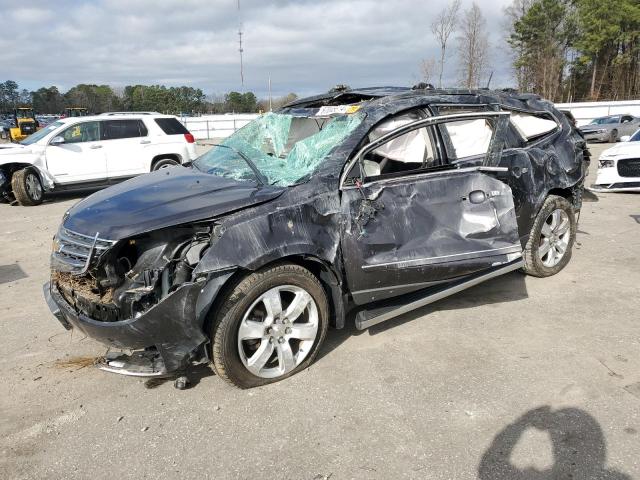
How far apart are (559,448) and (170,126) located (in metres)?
11.2

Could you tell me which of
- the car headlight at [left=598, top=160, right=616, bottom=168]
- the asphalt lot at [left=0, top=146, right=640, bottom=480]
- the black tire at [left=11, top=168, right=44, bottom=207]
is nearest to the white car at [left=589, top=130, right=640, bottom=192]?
the car headlight at [left=598, top=160, right=616, bottom=168]

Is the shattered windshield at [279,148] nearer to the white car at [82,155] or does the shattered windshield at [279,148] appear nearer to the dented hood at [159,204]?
the dented hood at [159,204]

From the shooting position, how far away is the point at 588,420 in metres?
2.80

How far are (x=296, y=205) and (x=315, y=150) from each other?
63 cm

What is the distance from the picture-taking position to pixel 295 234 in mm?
3129

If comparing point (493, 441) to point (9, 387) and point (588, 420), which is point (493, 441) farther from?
point (9, 387)

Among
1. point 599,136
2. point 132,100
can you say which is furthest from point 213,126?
point 132,100

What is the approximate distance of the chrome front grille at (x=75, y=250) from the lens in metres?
2.99

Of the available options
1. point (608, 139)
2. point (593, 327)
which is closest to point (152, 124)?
point (593, 327)

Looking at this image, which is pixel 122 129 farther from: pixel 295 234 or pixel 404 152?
pixel 295 234

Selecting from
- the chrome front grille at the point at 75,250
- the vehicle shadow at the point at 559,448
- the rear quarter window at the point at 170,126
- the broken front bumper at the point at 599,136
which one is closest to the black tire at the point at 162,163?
the rear quarter window at the point at 170,126

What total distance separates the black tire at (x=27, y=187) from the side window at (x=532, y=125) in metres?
9.77

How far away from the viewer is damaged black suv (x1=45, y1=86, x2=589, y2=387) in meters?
2.94

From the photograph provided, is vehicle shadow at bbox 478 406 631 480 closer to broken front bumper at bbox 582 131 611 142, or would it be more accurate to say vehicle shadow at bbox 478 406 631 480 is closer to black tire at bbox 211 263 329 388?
black tire at bbox 211 263 329 388
